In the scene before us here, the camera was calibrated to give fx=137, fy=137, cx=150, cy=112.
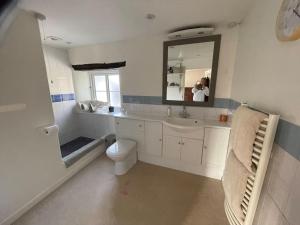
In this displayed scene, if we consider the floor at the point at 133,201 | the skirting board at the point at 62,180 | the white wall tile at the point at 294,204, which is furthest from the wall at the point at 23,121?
the white wall tile at the point at 294,204

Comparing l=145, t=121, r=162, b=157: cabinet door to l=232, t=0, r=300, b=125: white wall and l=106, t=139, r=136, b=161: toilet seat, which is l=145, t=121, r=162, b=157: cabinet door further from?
l=232, t=0, r=300, b=125: white wall

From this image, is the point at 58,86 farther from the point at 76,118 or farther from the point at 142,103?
the point at 142,103

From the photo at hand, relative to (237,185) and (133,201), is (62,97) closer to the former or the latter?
(133,201)

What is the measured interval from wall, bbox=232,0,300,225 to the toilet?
157 cm

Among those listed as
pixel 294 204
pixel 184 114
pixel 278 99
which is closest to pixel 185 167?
pixel 184 114

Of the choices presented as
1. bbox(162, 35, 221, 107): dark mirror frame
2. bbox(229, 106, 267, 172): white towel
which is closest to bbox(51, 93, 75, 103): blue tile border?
bbox(162, 35, 221, 107): dark mirror frame

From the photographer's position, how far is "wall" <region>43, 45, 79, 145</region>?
8.57 feet

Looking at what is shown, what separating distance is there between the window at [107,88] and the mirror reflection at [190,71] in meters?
1.22

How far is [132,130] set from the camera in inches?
91.1

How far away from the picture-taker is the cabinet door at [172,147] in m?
2.05

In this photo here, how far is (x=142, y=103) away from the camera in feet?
8.32

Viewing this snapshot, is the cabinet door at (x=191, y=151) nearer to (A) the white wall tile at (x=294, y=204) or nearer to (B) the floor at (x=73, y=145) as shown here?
(A) the white wall tile at (x=294, y=204)

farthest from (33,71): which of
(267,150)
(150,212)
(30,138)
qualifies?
(267,150)

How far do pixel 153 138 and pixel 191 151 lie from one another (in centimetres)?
61
